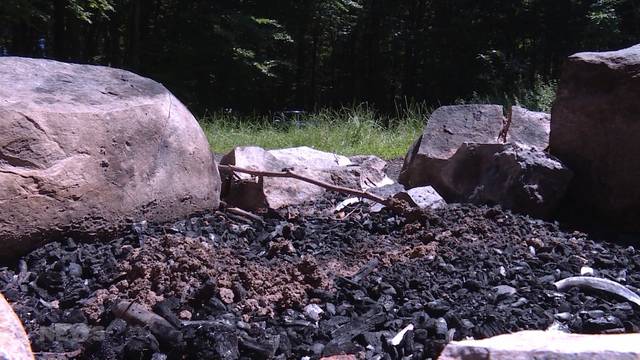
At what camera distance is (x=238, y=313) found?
268cm

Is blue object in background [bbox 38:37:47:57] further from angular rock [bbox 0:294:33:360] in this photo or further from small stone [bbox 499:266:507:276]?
angular rock [bbox 0:294:33:360]

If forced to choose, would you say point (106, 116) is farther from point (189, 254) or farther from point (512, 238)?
point (512, 238)

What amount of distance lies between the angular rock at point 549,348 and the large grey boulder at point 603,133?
2.57 m

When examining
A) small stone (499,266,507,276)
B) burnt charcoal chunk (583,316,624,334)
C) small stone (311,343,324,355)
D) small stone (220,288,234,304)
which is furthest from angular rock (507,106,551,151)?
small stone (311,343,324,355)

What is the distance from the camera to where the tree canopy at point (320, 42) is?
14.1 m

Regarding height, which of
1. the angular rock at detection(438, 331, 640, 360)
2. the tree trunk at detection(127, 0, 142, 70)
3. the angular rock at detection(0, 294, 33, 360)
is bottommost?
the tree trunk at detection(127, 0, 142, 70)

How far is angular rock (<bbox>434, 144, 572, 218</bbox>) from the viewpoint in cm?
414

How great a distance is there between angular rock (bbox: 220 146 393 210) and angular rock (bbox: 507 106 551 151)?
1001 millimetres

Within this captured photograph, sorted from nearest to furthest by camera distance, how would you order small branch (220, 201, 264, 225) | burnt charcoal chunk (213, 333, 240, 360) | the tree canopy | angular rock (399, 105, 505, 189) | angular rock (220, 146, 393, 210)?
burnt charcoal chunk (213, 333, 240, 360), small branch (220, 201, 264, 225), angular rock (220, 146, 393, 210), angular rock (399, 105, 505, 189), the tree canopy

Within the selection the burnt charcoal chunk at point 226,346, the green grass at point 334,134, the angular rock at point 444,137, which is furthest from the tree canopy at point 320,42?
the burnt charcoal chunk at point 226,346

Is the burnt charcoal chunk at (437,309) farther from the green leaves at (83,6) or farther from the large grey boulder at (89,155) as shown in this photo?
the green leaves at (83,6)

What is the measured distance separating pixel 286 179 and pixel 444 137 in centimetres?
125

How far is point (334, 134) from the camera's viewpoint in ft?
28.5

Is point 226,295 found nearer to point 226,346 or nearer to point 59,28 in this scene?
point 226,346
